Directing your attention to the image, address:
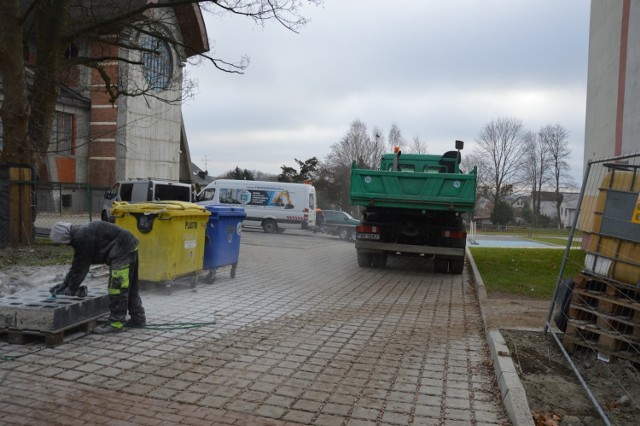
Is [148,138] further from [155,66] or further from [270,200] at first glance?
[270,200]

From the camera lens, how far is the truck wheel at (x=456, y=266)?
11.8 meters

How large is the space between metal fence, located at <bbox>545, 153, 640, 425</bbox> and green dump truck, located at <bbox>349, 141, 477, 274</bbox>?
515 cm

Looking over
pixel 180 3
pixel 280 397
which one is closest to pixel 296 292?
pixel 280 397

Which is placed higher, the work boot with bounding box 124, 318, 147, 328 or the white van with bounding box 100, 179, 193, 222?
the white van with bounding box 100, 179, 193, 222

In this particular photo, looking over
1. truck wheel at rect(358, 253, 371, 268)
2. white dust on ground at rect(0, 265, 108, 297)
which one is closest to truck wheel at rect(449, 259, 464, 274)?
truck wheel at rect(358, 253, 371, 268)

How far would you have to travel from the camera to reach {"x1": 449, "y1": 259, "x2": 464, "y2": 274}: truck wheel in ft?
38.7

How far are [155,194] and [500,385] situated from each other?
1582 centimetres

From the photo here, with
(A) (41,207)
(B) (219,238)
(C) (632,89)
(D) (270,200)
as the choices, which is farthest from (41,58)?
(C) (632,89)

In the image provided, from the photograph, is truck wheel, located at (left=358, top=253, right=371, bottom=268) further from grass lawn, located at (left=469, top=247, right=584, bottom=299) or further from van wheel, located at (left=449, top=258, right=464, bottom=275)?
grass lawn, located at (left=469, top=247, right=584, bottom=299)

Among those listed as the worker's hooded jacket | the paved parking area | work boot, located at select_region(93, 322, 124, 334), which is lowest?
the paved parking area

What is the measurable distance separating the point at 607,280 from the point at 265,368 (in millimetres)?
3535

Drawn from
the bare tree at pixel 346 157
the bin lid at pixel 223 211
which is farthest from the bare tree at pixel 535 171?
the bin lid at pixel 223 211

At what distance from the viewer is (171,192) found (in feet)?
61.9

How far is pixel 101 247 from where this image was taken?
5609 mm
